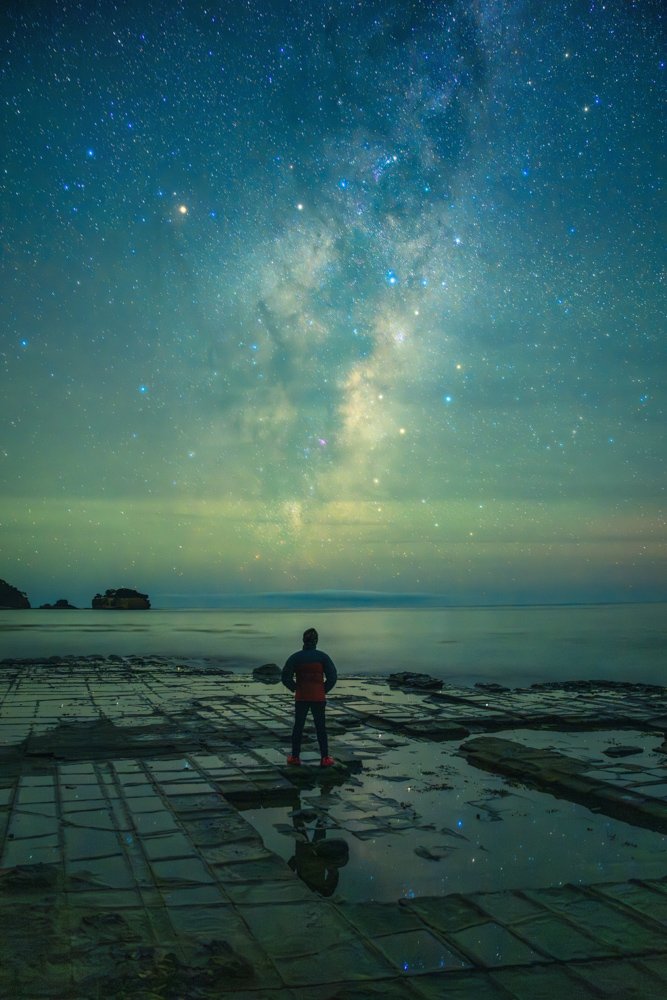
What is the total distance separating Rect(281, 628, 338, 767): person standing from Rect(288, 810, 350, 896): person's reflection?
257 cm

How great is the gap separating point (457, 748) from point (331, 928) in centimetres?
758

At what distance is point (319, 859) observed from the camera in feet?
21.2

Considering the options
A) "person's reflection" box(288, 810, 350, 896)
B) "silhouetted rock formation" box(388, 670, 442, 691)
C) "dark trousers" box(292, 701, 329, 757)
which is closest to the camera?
"person's reflection" box(288, 810, 350, 896)

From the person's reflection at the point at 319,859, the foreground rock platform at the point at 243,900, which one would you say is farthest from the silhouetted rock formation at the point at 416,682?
the person's reflection at the point at 319,859

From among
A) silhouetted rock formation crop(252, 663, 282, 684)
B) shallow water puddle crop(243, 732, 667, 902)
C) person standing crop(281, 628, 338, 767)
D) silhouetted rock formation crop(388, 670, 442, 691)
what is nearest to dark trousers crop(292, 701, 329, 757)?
person standing crop(281, 628, 338, 767)

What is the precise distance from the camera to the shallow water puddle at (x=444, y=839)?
6.01 meters

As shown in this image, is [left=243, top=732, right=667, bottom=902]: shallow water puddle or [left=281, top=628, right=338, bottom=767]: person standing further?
[left=281, top=628, right=338, bottom=767]: person standing

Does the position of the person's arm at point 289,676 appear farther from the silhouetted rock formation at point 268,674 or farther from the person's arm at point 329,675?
the silhouetted rock formation at point 268,674

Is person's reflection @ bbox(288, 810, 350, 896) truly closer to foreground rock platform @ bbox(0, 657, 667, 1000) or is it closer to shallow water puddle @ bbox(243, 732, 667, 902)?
shallow water puddle @ bbox(243, 732, 667, 902)

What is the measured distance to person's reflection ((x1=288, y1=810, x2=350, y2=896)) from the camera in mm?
5914

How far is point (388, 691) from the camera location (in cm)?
2102

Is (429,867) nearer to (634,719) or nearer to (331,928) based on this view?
(331,928)

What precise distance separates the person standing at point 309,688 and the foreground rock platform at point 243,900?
341mm

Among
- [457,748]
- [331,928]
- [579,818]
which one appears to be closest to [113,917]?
[331,928]
